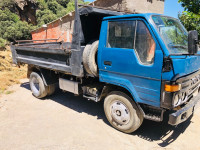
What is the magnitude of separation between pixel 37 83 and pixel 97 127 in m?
2.93

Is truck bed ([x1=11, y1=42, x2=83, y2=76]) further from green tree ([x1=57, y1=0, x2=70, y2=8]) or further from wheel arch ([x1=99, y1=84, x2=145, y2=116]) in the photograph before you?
green tree ([x1=57, y1=0, x2=70, y2=8])

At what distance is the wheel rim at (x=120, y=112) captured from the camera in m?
3.34

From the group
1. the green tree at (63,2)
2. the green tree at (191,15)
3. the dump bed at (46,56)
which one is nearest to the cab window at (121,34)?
the dump bed at (46,56)

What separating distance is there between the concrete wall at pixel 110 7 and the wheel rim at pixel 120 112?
21.8ft

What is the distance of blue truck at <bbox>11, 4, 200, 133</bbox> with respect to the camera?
8.59 feet

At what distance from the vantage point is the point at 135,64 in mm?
2883

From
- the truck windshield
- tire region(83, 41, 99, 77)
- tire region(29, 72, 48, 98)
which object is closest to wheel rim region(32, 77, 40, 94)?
tire region(29, 72, 48, 98)

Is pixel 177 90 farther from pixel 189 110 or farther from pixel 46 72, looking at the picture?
pixel 46 72

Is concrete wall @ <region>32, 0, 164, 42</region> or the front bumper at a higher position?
concrete wall @ <region>32, 0, 164, 42</region>

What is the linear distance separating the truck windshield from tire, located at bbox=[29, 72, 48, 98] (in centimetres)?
397

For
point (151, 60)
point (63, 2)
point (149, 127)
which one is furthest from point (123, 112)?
point (63, 2)

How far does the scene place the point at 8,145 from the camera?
3.13 metres

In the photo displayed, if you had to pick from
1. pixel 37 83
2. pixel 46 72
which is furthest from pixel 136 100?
pixel 37 83

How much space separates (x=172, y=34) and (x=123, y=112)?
183 centimetres
